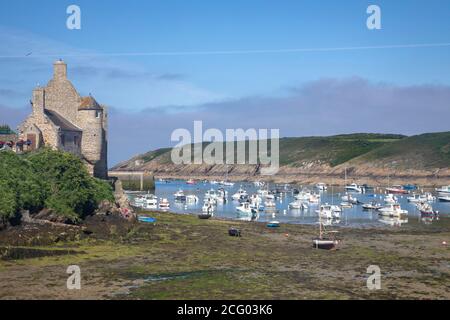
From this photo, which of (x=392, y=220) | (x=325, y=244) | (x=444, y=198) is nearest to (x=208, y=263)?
(x=325, y=244)

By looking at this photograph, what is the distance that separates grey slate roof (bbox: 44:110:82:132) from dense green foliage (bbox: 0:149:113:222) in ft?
30.8

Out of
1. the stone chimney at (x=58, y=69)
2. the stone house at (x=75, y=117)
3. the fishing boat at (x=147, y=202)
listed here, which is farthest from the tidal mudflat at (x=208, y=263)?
the fishing boat at (x=147, y=202)

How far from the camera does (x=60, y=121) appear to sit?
68750 mm

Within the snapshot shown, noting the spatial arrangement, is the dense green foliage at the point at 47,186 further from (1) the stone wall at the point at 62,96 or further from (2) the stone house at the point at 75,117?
(1) the stone wall at the point at 62,96

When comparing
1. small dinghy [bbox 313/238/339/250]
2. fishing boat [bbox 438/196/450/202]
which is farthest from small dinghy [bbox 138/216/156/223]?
fishing boat [bbox 438/196/450/202]

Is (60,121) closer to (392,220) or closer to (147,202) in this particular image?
(147,202)

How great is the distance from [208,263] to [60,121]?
37479 millimetres

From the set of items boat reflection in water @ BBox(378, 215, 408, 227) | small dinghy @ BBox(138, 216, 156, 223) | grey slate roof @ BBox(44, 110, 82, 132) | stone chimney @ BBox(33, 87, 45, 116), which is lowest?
boat reflection in water @ BBox(378, 215, 408, 227)

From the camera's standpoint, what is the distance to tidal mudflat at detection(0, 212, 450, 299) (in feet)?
98.7

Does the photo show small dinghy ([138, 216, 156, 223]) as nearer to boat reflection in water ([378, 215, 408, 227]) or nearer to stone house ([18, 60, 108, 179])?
stone house ([18, 60, 108, 179])

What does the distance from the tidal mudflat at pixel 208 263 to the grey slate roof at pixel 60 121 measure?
630 inches

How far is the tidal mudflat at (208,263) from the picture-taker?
98.7ft

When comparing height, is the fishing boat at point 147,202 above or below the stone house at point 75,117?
below
